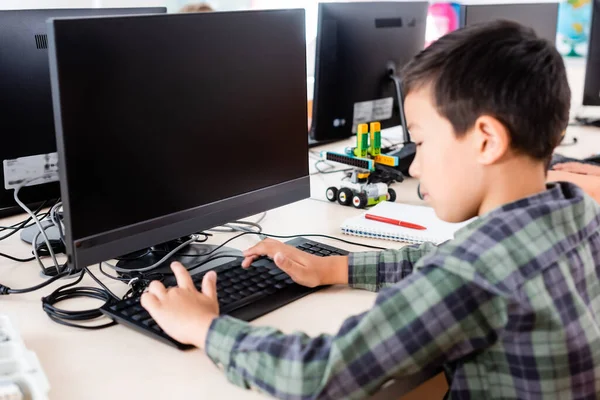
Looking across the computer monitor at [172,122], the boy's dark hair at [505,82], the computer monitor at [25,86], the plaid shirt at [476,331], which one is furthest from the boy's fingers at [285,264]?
the computer monitor at [25,86]

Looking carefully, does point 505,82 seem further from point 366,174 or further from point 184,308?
point 366,174

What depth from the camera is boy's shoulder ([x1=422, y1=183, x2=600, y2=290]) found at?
830 millimetres

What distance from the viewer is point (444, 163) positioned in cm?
97

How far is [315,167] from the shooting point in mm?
2006

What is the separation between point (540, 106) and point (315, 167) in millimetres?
1107

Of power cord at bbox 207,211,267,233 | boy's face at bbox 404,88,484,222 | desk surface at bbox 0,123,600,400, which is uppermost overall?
boy's face at bbox 404,88,484,222

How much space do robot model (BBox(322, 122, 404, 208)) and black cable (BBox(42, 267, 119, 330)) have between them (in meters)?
0.64

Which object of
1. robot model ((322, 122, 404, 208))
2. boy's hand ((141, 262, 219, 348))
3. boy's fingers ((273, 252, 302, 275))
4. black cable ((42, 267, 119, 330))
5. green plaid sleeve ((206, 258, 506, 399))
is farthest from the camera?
robot model ((322, 122, 404, 208))

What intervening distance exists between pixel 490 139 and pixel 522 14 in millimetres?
1764

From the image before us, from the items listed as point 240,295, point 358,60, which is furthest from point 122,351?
point 358,60

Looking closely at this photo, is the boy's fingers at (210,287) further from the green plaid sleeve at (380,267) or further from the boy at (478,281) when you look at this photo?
the green plaid sleeve at (380,267)

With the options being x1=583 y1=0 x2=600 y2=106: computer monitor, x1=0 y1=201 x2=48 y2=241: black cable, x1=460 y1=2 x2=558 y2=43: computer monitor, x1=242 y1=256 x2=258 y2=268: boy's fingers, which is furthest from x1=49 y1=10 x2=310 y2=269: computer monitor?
x1=583 y1=0 x2=600 y2=106: computer monitor

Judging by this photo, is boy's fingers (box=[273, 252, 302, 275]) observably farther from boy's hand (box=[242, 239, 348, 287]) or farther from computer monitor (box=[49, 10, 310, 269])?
computer monitor (box=[49, 10, 310, 269])

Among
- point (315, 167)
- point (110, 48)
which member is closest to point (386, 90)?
point (315, 167)
